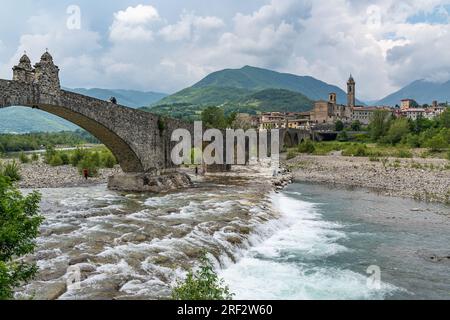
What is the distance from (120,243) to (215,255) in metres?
3.70

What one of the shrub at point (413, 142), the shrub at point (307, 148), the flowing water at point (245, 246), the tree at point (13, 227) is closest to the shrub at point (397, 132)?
the shrub at point (413, 142)

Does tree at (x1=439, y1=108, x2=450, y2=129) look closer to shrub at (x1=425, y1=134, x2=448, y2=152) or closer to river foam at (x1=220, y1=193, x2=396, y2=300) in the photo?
shrub at (x1=425, y1=134, x2=448, y2=152)

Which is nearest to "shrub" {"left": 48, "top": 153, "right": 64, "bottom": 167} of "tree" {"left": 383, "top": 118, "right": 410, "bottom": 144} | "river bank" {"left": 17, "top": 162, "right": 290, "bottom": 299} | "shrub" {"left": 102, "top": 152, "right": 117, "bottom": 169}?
"shrub" {"left": 102, "top": 152, "right": 117, "bottom": 169}

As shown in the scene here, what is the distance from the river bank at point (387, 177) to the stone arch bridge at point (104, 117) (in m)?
16.3

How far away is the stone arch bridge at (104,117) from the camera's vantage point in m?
19.7

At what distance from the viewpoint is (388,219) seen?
22.3 meters

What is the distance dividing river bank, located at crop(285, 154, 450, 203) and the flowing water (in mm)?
4931

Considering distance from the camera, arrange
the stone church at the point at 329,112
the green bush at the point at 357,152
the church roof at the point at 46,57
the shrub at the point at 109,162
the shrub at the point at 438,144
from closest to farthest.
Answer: the church roof at the point at 46,57
the shrub at the point at 109,162
the shrub at the point at 438,144
the green bush at the point at 357,152
the stone church at the point at 329,112

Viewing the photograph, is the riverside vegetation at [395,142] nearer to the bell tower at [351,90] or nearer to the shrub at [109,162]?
the shrub at [109,162]

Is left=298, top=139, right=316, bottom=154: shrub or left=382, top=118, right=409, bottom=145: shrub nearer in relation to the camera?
left=298, top=139, right=316, bottom=154: shrub

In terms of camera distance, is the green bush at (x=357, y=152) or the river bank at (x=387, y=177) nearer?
the river bank at (x=387, y=177)

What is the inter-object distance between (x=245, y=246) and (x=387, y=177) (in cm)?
2905

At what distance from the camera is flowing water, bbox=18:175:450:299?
11.5 metres

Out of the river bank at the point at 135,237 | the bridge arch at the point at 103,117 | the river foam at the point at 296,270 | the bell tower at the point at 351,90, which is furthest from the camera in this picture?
the bell tower at the point at 351,90
